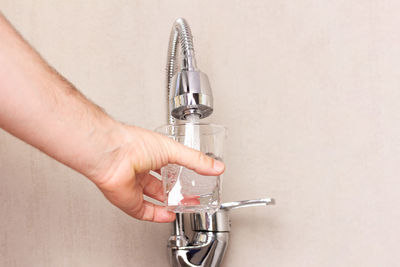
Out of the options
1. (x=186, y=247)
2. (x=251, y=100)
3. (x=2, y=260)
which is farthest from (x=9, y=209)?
(x=251, y=100)

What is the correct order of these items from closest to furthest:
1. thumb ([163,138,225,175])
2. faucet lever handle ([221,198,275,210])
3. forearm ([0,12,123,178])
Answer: forearm ([0,12,123,178]), thumb ([163,138,225,175]), faucet lever handle ([221,198,275,210])

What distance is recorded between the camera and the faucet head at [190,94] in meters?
0.62

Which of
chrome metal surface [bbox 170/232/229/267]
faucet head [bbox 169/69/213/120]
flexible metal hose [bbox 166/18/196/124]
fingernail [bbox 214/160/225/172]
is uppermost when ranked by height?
flexible metal hose [bbox 166/18/196/124]

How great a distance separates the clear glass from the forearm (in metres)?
0.10

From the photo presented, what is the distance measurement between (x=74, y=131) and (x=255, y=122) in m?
0.39

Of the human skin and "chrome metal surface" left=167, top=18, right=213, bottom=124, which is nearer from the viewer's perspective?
the human skin

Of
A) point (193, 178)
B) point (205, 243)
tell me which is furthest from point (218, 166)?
point (205, 243)

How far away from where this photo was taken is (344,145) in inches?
26.4

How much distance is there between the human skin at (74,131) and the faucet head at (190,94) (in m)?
0.08

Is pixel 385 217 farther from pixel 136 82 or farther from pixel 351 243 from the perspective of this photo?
pixel 136 82

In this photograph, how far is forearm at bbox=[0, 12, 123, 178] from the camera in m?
0.45

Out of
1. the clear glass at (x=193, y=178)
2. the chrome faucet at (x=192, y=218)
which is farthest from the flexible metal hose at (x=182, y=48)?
the clear glass at (x=193, y=178)

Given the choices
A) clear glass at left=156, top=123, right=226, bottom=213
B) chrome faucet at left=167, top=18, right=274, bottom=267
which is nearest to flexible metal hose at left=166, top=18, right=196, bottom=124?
chrome faucet at left=167, top=18, right=274, bottom=267

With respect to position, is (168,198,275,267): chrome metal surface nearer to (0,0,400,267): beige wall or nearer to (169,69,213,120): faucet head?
(0,0,400,267): beige wall
